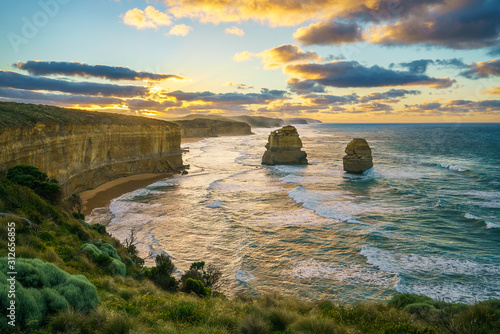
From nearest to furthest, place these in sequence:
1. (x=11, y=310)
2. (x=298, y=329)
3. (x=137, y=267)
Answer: (x=11, y=310)
(x=298, y=329)
(x=137, y=267)

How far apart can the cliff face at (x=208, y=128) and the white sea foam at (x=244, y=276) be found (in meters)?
125

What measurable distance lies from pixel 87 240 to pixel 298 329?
11.2m

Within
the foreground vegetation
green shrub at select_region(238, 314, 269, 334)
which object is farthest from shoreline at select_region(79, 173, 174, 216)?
green shrub at select_region(238, 314, 269, 334)

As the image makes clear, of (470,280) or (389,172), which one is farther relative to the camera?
(389,172)

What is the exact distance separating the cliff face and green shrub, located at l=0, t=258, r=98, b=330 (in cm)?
13267

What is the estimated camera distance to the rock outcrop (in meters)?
23.3

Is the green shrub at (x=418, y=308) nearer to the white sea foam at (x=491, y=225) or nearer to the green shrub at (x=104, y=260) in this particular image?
the green shrub at (x=104, y=260)

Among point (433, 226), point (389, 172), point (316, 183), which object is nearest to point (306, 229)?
point (433, 226)

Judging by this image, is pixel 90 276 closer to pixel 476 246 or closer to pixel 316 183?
pixel 476 246

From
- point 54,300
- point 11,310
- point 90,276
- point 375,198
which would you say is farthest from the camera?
point 375,198

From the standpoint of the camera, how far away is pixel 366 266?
56.6 ft

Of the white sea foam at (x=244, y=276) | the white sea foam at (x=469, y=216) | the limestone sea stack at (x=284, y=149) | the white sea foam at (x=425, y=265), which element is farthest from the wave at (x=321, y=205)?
the limestone sea stack at (x=284, y=149)

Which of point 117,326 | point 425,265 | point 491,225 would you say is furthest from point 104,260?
point 491,225

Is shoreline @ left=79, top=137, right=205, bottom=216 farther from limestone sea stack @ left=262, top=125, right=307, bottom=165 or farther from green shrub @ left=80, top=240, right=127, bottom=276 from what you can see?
limestone sea stack @ left=262, top=125, right=307, bottom=165
